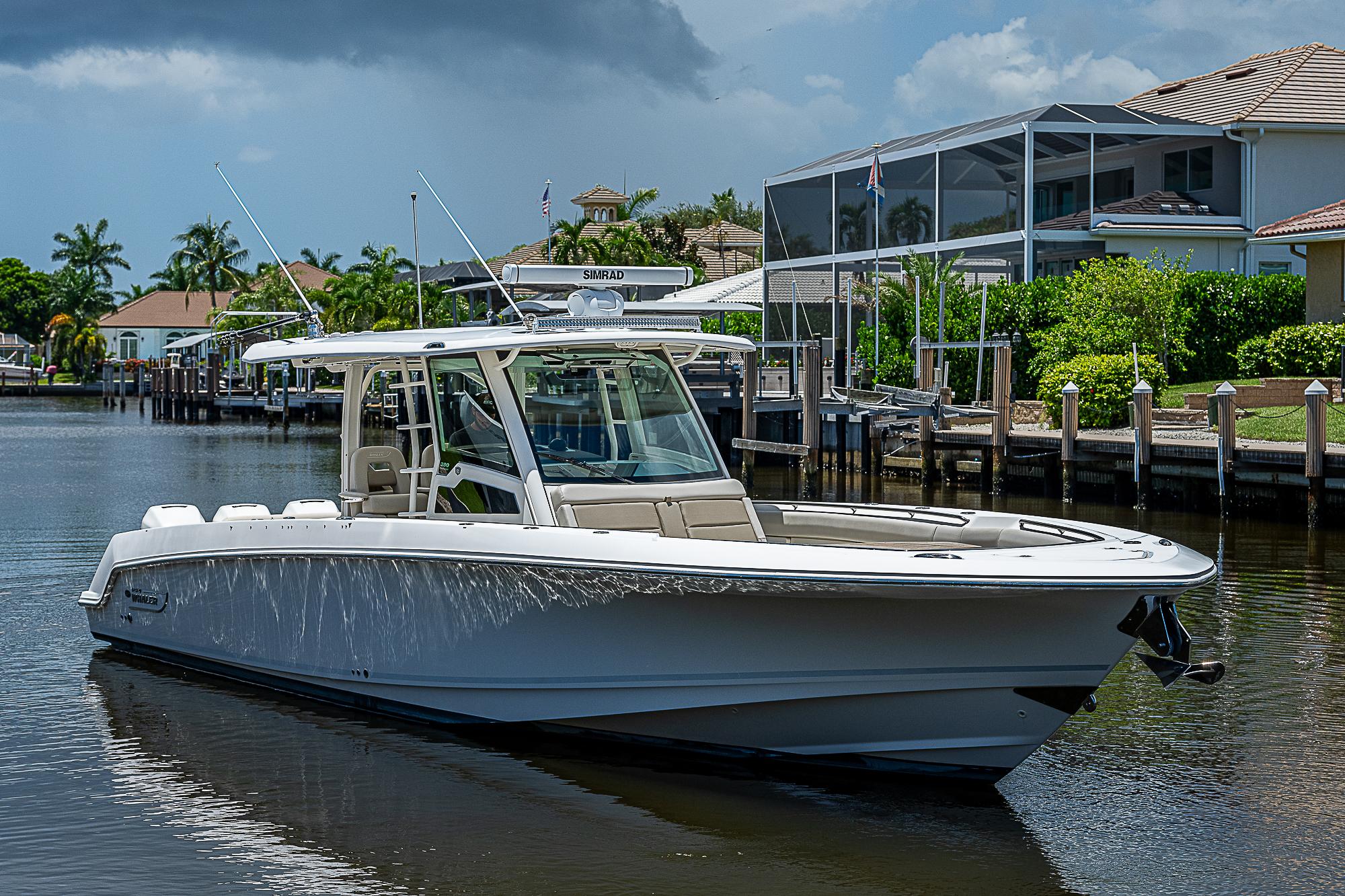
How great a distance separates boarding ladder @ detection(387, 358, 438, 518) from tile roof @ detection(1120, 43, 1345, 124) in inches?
1142

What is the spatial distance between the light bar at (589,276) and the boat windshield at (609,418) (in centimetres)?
69

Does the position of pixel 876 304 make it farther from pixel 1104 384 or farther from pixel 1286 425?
pixel 1286 425

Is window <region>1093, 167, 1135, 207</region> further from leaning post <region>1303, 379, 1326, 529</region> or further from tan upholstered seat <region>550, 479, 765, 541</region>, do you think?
tan upholstered seat <region>550, 479, 765, 541</region>

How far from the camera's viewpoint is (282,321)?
983 centimetres

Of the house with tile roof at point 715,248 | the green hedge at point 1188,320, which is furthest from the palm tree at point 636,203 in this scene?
the green hedge at point 1188,320

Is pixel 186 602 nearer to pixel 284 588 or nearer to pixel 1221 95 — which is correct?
pixel 284 588

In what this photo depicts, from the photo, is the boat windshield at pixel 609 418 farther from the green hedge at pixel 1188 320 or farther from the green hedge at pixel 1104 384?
the green hedge at pixel 1188 320

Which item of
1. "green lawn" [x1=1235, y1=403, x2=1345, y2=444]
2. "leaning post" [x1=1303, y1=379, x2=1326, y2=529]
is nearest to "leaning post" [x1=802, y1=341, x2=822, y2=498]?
"green lawn" [x1=1235, y1=403, x2=1345, y2=444]

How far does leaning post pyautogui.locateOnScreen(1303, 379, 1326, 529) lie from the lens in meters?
17.7

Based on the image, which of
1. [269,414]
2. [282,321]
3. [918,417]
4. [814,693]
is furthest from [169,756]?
[269,414]

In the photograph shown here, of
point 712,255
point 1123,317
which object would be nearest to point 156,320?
point 712,255

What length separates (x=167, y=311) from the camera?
103m

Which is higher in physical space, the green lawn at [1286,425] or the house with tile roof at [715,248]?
the house with tile roof at [715,248]

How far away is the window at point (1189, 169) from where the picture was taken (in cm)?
3450
